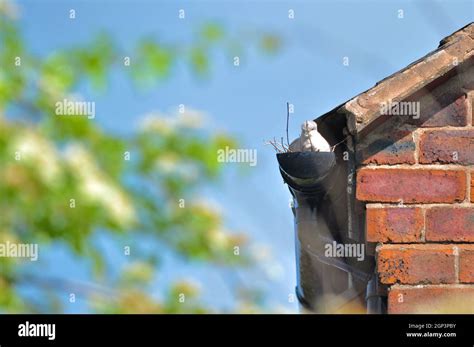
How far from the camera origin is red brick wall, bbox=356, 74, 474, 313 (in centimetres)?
341

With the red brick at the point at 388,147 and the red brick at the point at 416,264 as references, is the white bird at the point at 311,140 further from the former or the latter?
the red brick at the point at 416,264

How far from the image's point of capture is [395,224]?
136 inches

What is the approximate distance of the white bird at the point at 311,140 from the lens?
3.67m

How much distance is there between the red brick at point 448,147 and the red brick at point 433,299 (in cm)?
45

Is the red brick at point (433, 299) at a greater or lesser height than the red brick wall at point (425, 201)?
lesser

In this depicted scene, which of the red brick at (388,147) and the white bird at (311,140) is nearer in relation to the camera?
the red brick at (388,147)

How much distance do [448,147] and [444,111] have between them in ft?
0.44

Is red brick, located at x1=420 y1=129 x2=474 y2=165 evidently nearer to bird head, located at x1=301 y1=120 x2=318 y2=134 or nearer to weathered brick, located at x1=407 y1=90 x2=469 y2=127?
weathered brick, located at x1=407 y1=90 x2=469 y2=127

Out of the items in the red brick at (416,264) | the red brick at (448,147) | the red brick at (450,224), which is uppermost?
the red brick at (448,147)

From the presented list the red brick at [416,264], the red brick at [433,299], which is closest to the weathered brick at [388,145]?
the red brick at [416,264]

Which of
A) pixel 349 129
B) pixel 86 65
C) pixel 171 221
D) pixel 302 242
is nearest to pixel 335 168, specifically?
pixel 349 129

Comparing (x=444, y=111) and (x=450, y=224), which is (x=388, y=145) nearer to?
(x=444, y=111)
